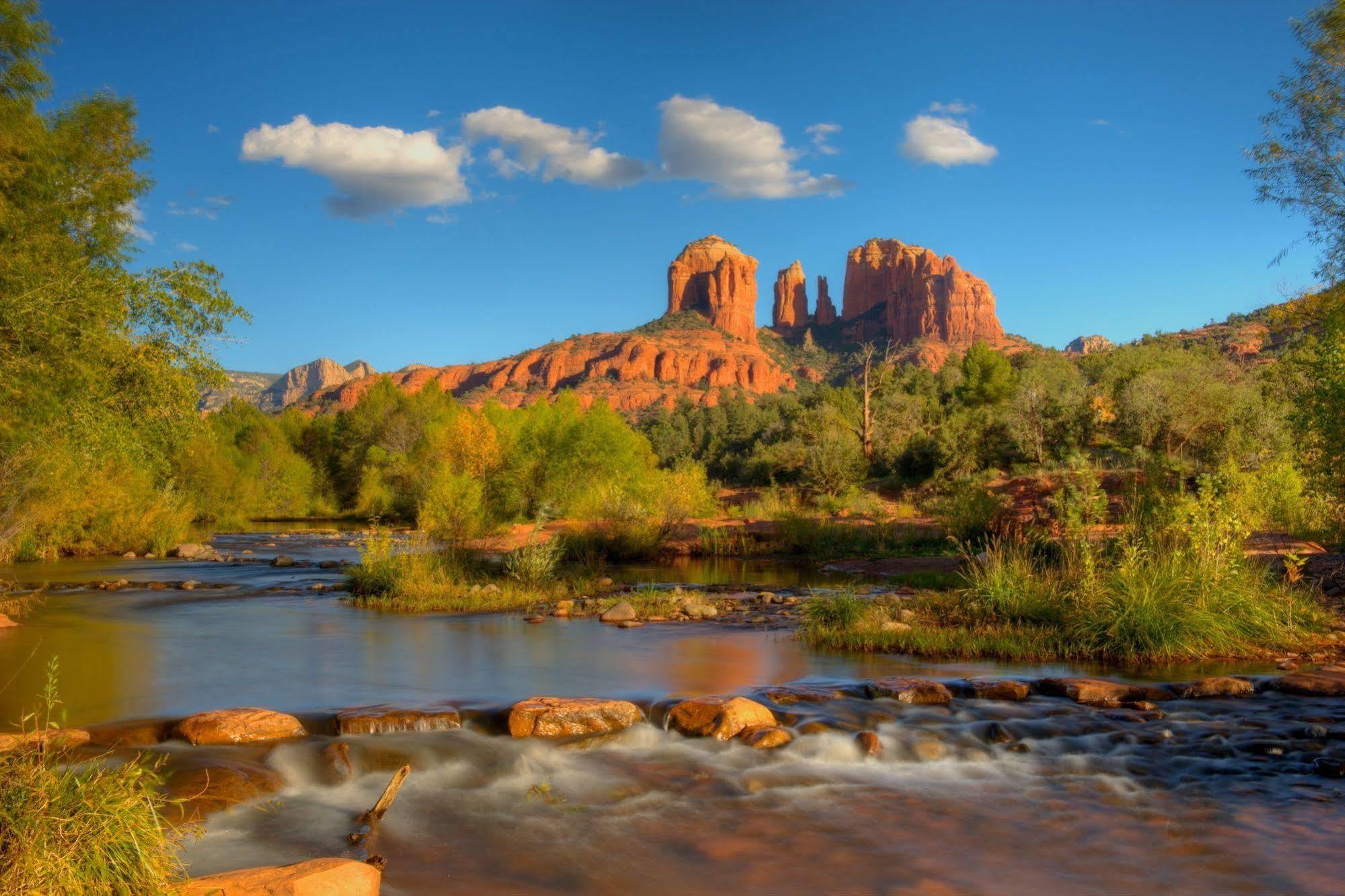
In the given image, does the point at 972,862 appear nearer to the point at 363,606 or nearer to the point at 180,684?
the point at 180,684

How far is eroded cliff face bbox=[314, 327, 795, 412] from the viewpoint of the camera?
415ft

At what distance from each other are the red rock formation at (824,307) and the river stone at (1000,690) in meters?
166

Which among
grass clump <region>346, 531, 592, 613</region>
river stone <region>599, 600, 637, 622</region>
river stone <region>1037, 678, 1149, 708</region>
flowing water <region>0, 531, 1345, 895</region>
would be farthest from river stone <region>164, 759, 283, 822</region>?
grass clump <region>346, 531, 592, 613</region>

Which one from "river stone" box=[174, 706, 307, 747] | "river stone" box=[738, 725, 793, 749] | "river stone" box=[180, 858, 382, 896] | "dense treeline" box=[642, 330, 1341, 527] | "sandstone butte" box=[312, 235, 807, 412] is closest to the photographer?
"river stone" box=[180, 858, 382, 896]

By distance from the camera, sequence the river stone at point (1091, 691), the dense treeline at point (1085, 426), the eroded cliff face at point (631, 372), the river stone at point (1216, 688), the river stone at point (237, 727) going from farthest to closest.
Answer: the eroded cliff face at point (631, 372) → the dense treeline at point (1085, 426) → the river stone at point (1216, 688) → the river stone at point (1091, 691) → the river stone at point (237, 727)

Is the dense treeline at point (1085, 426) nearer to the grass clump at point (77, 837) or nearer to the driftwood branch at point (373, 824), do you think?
the driftwood branch at point (373, 824)

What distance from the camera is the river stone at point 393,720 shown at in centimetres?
714

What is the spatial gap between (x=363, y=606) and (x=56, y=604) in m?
5.20

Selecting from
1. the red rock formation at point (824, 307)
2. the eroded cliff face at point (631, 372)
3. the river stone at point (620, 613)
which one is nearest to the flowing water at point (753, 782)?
the river stone at point (620, 613)

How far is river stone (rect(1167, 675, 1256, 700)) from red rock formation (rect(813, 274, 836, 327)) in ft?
545

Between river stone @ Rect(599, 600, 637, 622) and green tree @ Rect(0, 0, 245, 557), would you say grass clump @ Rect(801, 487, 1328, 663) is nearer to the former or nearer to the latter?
river stone @ Rect(599, 600, 637, 622)

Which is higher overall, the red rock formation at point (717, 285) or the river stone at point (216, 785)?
the red rock formation at point (717, 285)

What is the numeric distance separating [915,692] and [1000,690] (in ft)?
2.77

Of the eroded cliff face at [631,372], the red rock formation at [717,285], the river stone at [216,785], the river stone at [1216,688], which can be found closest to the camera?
the river stone at [216,785]
